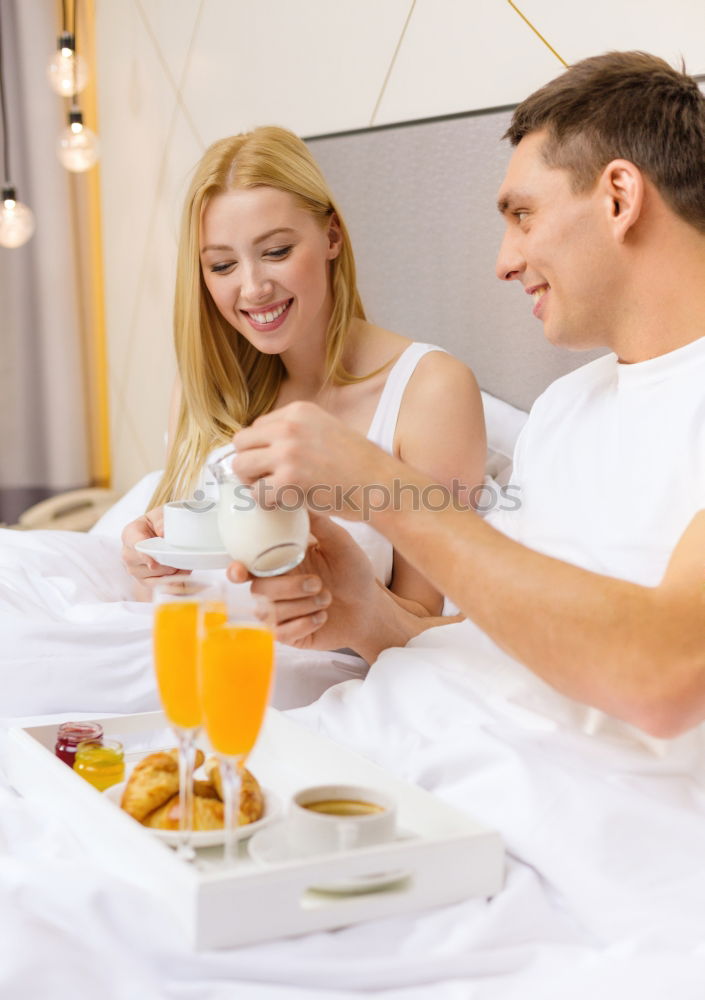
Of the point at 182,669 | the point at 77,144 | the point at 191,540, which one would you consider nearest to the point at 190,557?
the point at 191,540

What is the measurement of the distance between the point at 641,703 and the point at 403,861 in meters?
0.30

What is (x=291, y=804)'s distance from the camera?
3.21ft

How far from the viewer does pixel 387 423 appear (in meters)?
2.09

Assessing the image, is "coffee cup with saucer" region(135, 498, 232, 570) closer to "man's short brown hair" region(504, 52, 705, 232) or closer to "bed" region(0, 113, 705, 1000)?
"bed" region(0, 113, 705, 1000)

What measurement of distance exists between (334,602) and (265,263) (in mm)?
769

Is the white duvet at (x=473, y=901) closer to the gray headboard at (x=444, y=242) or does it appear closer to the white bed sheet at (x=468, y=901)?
the white bed sheet at (x=468, y=901)

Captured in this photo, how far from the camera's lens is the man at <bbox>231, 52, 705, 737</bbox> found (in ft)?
3.57

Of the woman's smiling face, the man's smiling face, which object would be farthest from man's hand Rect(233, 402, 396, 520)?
the woman's smiling face

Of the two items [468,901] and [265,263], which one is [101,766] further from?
[265,263]

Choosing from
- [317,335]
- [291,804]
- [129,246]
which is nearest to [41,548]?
[317,335]

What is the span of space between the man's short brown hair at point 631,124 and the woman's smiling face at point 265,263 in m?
0.69

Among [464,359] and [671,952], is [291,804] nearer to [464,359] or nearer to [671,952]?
[671,952]

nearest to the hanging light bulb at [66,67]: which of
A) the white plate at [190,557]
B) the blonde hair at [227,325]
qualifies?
the blonde hair at [227,325]

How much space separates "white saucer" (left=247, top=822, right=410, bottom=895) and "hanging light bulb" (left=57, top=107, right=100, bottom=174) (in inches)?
106
